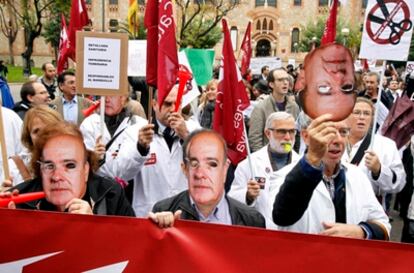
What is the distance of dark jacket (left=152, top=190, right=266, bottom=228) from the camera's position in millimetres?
2820

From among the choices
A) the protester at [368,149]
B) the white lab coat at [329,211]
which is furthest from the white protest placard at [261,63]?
the white lab coat at [329,211]

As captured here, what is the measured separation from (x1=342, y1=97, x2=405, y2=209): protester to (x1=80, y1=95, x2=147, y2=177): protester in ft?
5.92

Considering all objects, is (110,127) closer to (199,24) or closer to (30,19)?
(199,24)

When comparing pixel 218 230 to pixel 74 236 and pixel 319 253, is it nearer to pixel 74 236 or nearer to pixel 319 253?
pixel 319 253

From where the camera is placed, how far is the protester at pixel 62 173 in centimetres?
263

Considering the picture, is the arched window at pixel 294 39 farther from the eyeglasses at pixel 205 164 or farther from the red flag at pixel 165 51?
the eyeglasses at pixel 205 164

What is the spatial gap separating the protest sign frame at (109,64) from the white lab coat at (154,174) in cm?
46

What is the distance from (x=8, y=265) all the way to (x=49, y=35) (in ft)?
160

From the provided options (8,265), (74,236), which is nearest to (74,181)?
(74,236)

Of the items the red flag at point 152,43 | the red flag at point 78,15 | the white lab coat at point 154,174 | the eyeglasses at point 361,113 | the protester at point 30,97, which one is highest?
the red flag at point 78,15

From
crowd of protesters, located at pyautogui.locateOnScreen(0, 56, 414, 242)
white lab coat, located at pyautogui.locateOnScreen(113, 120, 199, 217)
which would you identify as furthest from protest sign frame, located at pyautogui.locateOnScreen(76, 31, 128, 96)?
white lab coat, located at pyautogui.locateOnScreen(113, 120, 199, 217)

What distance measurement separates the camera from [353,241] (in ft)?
7.52

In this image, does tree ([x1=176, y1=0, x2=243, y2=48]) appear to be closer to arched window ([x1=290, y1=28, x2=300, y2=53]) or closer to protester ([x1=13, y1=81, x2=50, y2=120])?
arched window ([x1=290, y1=28, x2=300, y2=53])

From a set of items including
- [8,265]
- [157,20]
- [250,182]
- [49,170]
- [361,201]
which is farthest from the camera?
[157,20]
